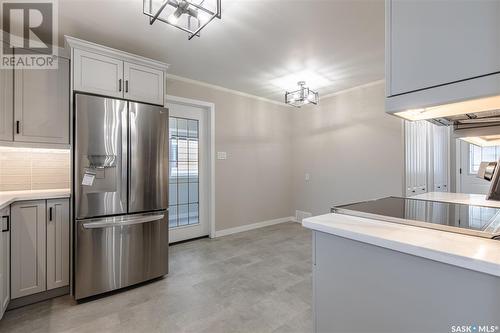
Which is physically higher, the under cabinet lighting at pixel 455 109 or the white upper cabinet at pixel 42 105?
the white upper cabinet at pixel 42 105

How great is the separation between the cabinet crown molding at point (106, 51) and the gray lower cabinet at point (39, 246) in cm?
141

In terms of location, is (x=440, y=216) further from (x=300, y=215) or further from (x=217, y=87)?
(x=300, y=215)

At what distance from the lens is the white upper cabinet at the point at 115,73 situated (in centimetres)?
216

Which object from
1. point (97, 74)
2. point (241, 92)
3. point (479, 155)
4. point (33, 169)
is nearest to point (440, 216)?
point (97, 74)

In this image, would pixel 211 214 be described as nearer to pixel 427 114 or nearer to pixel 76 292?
pixel 76 292

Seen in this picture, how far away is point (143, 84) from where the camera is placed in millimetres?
2514

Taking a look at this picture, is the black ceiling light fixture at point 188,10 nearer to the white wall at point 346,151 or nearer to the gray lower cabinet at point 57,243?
the gray lower cabinet at point 57,243

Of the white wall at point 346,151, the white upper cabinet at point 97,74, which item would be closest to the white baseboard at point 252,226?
the white wall at point 346,151

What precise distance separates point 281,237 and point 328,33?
295 cm

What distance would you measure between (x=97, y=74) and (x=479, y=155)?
606cm

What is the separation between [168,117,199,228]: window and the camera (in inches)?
143

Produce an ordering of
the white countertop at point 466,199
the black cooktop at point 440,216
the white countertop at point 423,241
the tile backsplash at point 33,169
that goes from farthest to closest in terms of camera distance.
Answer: the tile backsplash at point 33,169 → the white countertop at point 466,199 → the black cooktop at point 440,216 → the white countertop at point 423,241

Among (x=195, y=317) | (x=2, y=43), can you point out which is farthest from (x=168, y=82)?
(x=195, y=317)

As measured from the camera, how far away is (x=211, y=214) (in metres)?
3.94
